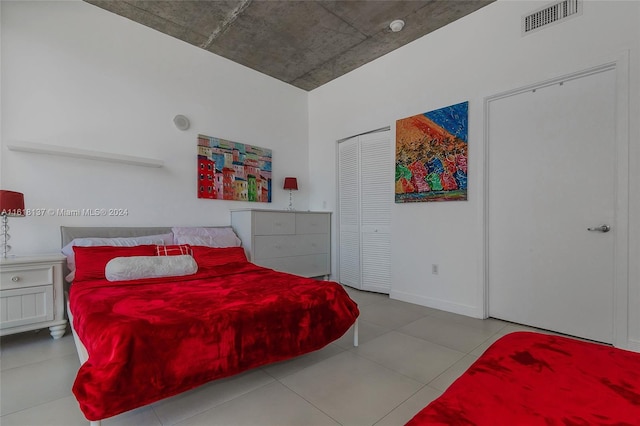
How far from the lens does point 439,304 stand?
3379mm

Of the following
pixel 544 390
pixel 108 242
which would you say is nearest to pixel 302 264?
pixel 108 242

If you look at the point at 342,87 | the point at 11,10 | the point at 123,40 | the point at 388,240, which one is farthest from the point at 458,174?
the point at 11,10

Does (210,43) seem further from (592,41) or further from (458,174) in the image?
(592,41)

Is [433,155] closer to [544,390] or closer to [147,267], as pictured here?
[544,390]

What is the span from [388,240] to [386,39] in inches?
97.0

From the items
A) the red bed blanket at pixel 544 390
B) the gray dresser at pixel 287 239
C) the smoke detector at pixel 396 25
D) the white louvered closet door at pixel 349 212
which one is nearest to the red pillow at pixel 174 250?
the gray dresser at pixel 287 239

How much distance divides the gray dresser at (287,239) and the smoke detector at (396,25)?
8.16ft

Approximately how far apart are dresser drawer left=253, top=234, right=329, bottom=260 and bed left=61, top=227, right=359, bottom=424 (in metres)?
1.03

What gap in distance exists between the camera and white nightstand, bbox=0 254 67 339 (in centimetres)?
231

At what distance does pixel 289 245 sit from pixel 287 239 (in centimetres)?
9

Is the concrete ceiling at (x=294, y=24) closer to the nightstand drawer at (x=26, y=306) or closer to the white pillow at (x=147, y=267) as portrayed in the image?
the white pillow at (x=147, y=267)

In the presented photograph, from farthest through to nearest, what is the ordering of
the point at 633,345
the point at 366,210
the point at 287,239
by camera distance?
the point at 366,210 → the point at 287,239 → the point at 633,345

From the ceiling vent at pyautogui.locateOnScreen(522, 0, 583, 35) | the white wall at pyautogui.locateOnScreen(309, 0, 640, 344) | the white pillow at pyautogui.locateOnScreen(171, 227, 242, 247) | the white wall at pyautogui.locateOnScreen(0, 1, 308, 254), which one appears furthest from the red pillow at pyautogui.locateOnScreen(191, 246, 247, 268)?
the ceiling vent at pyautogui.locateOnScreen(522, 0, 583, 35)

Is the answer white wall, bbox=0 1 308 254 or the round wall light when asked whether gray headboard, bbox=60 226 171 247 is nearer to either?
white wall, bbox=0 1 308 254
